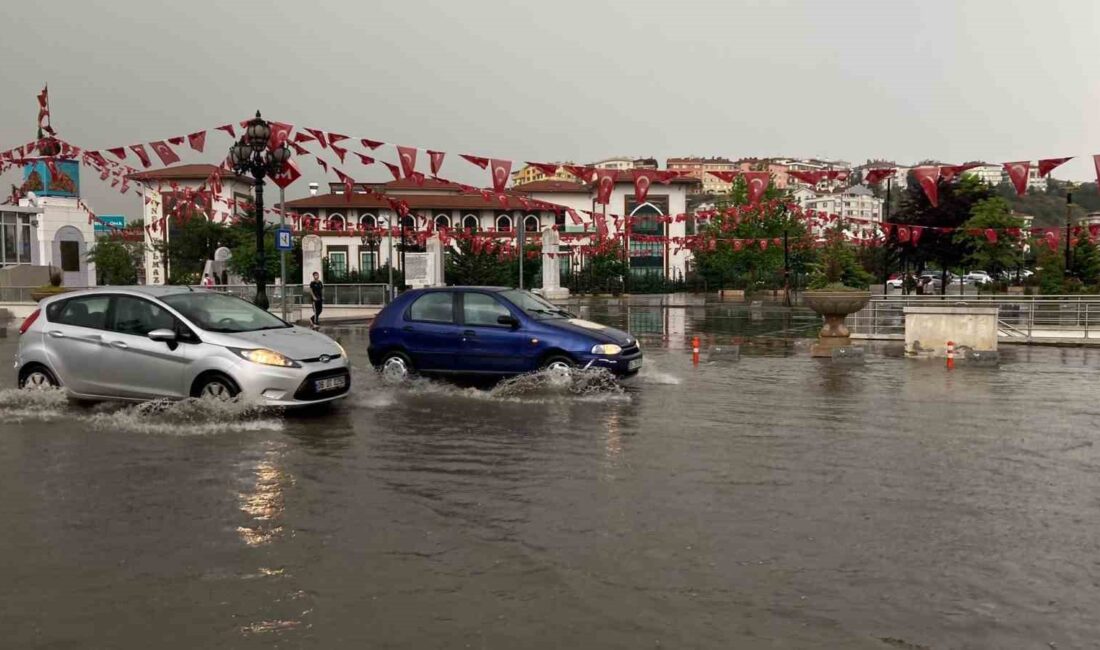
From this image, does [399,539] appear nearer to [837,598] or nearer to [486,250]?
[837,598]

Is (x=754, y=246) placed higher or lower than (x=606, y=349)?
higher

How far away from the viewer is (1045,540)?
5707 millimetres

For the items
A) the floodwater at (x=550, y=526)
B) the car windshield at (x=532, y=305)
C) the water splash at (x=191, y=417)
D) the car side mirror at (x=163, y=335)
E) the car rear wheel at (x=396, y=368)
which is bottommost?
the floodwater at (x=550, y=526)

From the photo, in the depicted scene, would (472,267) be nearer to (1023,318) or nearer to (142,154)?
(142,154)

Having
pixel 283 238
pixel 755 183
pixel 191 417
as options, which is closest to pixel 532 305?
pixel 191 417

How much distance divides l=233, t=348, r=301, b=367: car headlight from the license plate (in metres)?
0.44

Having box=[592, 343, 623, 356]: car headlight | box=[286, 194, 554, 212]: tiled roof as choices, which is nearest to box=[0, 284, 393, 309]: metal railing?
box=[592, 343, 623, 356]: car headlight

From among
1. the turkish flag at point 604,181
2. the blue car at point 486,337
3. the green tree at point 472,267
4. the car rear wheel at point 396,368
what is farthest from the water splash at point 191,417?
the green tree at point 472,267

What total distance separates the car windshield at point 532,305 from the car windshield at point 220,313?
3303 millimetres

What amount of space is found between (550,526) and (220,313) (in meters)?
6.60

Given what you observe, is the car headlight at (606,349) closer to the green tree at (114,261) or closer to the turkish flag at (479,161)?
the turkish flag at (479,161)

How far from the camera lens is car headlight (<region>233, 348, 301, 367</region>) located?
1009 cm

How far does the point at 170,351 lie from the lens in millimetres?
10281

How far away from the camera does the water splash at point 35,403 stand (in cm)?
1066
